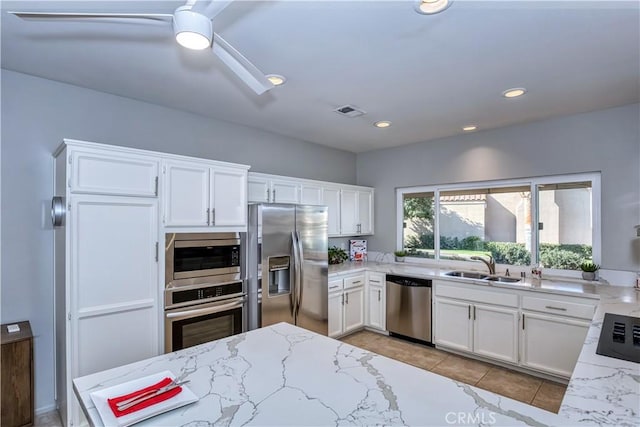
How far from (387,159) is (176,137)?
2.99 m

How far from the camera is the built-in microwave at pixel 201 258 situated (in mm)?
2643

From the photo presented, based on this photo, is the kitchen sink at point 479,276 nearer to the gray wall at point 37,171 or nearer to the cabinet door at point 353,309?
the cabinet door at point 353,309

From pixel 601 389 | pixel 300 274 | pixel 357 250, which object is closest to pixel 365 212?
pixel 357 250

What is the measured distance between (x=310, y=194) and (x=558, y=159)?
276 centimetres

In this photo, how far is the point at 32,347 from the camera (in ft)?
7.57

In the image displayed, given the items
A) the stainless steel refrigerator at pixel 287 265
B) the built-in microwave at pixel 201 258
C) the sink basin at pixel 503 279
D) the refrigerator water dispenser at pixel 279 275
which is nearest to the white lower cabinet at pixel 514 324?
the sink basin at pixel 503 279

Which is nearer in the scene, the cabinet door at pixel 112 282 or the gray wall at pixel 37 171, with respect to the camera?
the cabinet door at pixel 112 282

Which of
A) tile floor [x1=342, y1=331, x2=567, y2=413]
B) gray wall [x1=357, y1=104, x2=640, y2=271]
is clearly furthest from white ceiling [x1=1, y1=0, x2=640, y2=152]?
tile floor [x1=342, y1=331, x2=567, y2=413]

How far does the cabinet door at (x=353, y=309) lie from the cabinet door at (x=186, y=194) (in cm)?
213

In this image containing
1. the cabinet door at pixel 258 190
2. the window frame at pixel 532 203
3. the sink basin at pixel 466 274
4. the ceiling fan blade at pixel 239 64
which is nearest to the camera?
the ceiling fan blade at pixel 239 64

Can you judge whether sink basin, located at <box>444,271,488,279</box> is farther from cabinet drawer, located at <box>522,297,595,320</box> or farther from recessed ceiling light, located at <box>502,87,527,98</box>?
recessed ceiling light, located at <box>502,87,527,98</box>

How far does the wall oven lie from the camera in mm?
2643

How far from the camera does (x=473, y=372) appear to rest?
3330 millimetres

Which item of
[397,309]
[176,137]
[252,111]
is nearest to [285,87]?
[252,111]
